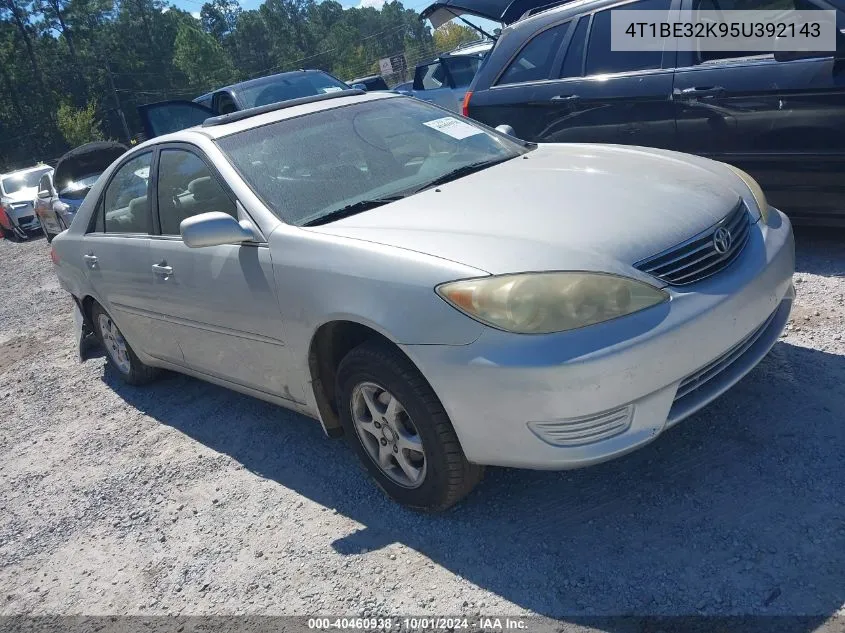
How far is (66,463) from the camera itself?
14.5ft

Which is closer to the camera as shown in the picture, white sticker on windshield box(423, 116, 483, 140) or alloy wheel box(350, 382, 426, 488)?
alloy wheel box(350, 382, 426, 488)

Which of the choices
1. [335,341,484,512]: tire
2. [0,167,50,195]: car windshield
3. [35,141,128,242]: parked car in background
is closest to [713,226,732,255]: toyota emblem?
[335,341,484,512]: tire

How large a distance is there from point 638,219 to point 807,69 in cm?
231

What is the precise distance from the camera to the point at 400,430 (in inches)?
115

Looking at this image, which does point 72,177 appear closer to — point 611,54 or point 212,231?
point 611,54

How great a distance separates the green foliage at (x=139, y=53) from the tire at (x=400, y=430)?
43681mm

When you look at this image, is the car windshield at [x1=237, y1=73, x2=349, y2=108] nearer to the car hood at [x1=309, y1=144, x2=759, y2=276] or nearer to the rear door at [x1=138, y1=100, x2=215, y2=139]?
the rear door at [x1=138, y1=100, x2=215, y2=139]

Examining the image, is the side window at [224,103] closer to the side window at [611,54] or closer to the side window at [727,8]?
the side window at [611,54]

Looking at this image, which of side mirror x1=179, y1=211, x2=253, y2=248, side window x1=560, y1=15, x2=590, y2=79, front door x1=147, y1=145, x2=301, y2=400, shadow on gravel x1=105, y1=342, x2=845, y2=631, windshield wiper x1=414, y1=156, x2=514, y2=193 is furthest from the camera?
side window x1=560, y1=15, x2=590, y2=79

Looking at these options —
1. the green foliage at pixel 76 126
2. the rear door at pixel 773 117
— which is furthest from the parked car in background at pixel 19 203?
the green foliage at pixel 76 126

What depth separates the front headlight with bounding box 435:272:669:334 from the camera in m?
2.47

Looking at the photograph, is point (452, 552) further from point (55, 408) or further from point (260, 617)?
point (55, 408)

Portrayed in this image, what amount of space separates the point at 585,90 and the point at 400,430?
11.1ft

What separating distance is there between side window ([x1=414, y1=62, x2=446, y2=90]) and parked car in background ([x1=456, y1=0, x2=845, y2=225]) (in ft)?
23.5
